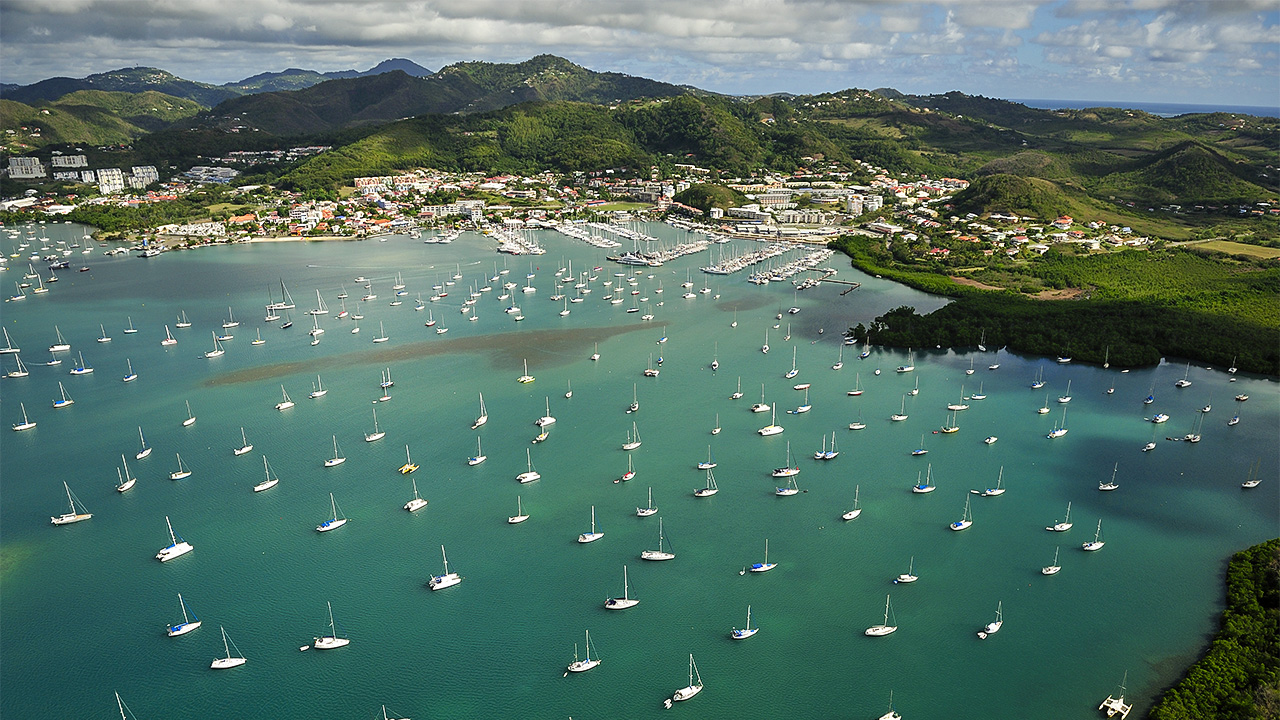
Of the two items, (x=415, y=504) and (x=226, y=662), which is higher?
(x=415, y=504)

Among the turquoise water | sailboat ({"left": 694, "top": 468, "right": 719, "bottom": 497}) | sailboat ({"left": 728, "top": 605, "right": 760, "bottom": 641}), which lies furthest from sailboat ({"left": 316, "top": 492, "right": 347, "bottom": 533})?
sailboat ({"left": 728, "top": 605, "right": 760, "bottom": 641})

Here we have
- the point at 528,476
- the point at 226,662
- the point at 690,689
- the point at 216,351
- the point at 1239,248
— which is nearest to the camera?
the point at 690,689

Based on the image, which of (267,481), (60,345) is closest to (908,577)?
(267,481)

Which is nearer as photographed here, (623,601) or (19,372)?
(623,601)

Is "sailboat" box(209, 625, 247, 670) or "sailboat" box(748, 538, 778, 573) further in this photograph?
"sailboat" box(748, 538, 778, 573)

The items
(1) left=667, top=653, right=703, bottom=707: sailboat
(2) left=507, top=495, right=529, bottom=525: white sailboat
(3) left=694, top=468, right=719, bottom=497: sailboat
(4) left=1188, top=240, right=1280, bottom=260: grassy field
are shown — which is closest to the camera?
(1) left=667, top=653, right=703, bottom=707: sailboat

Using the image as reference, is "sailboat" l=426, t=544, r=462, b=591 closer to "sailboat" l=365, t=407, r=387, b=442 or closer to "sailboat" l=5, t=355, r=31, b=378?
"sailboat" l=365, t=407, r=387, b=442

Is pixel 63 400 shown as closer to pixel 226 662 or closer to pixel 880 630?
pixel 226 662
